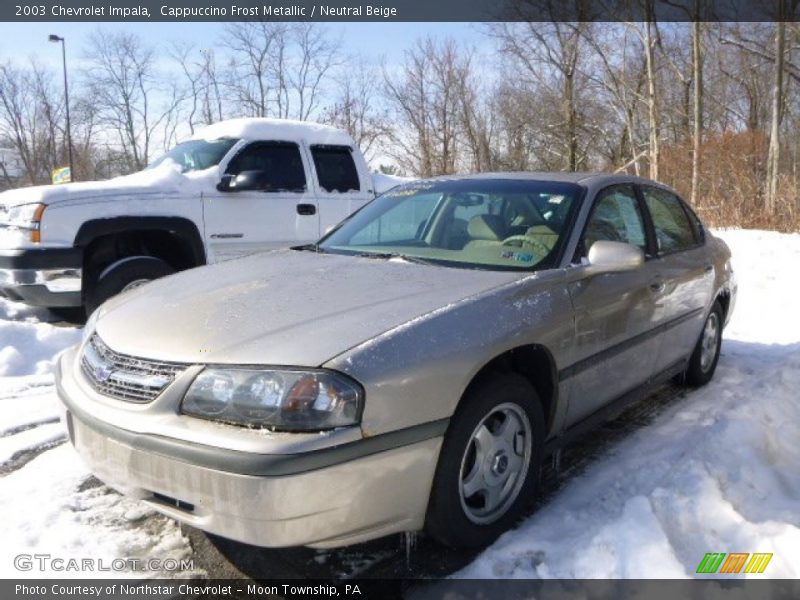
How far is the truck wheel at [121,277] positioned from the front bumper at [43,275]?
0.49ft

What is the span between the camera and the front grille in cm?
222

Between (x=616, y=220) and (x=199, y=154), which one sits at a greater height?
(x=199, y=154)

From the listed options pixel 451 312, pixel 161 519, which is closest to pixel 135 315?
pixel 161 519

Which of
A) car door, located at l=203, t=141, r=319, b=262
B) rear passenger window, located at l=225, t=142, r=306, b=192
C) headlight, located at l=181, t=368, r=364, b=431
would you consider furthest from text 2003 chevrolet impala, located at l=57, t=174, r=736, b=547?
rear passenger window, located at l=225, t=142, r=306, b=192

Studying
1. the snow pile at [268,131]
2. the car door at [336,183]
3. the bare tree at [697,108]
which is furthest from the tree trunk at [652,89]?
the snow pile at [268,131]

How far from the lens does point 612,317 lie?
10.6 ft

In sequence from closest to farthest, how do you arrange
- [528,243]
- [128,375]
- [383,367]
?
[383,367] → [128,375] → [528,243]

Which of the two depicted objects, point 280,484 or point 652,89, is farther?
point 652,89

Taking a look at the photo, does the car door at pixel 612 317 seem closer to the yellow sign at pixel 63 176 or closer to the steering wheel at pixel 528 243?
the steering wheel at pixel 528 243

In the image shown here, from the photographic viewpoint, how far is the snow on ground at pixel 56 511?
8.30 feet

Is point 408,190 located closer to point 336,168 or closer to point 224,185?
point 224,185

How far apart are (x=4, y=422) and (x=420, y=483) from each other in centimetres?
296

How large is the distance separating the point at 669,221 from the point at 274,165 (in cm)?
414

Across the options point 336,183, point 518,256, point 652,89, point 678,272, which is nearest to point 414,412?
point 518,256
